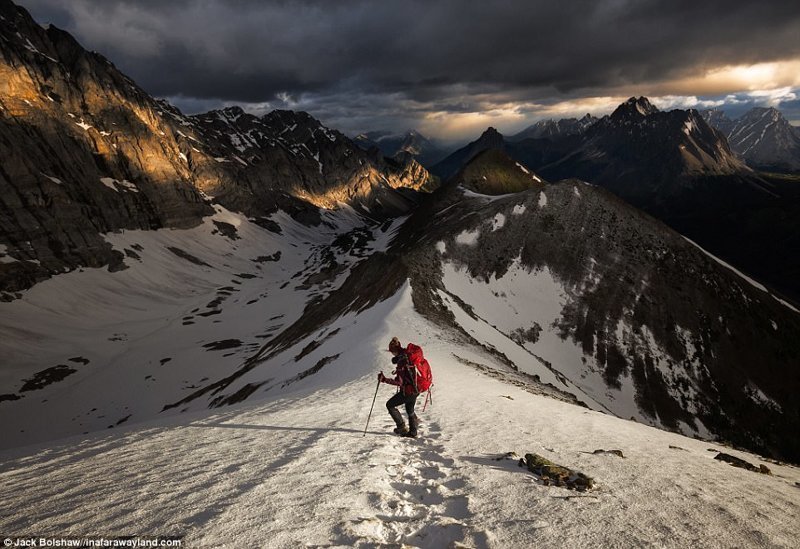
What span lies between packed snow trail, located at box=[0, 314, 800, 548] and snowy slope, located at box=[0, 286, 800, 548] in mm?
41

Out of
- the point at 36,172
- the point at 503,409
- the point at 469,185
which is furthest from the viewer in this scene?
the point at 469,185

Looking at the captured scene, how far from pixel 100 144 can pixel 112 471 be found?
225804 mm

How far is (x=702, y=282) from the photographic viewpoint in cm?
7919

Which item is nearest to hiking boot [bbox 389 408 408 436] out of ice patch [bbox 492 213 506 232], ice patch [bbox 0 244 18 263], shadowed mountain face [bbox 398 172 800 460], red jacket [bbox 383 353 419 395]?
red jacket [bbox 383 353 419 395]

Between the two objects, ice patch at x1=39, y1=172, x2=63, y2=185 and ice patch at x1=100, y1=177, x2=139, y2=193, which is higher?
ice patch at x1=100, y1=177, x2=139, y2=193

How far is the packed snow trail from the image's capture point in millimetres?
7027

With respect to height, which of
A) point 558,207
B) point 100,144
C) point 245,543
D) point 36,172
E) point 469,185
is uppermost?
point 100,144

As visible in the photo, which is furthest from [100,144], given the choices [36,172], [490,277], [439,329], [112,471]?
[112,471]

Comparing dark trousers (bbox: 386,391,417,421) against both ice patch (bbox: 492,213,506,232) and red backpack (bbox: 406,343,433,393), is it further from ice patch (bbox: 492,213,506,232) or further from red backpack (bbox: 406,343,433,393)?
ice patch (bbox: 492,213,506,232)

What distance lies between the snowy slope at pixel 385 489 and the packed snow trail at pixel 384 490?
0.04 meters

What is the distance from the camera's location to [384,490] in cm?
897

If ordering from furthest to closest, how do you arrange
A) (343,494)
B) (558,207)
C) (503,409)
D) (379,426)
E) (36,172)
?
(36,172)
(558,207)
(503,409)
(379,426)
(343,494)

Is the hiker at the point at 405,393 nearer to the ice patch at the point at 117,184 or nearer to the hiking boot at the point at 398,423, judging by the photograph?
the hiking boot at the point at 398,423

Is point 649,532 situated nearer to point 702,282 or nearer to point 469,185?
point 702,282
